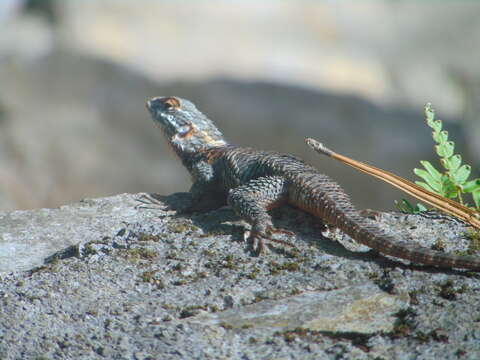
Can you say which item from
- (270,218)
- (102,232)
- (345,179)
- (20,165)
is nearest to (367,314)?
(270,218)

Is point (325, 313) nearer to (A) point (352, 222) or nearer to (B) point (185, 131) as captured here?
(A) point (352, 222)

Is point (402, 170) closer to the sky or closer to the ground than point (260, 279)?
closer to the sky

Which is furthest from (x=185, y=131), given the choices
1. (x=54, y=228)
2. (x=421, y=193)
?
(x=421, y=193)

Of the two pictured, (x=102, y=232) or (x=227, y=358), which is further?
(x=102, y=232)

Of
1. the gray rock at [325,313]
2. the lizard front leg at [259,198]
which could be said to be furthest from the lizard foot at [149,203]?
the gray rock at [325,313]

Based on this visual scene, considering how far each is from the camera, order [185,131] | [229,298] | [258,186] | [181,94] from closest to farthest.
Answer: [229,298] < [258,186] < [185,131] < [181,94]

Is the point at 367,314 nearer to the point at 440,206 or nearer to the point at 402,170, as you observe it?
the point at 440,206
